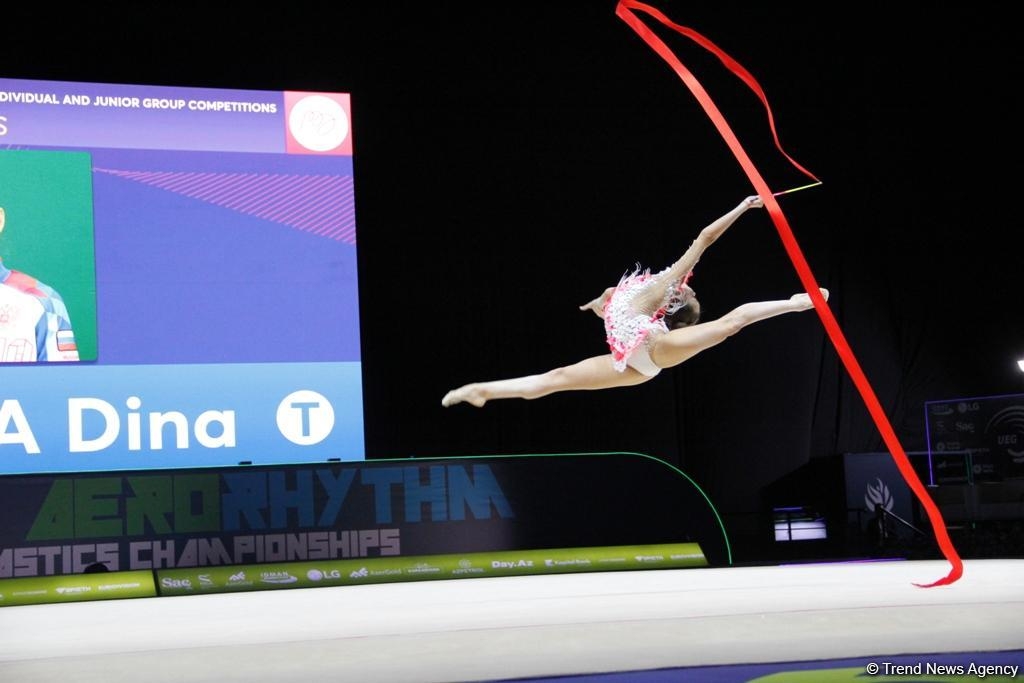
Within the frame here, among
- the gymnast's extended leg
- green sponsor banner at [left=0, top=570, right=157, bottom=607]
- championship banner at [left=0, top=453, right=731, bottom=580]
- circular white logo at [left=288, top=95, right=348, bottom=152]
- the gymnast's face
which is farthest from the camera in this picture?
the gymnast's extended leg

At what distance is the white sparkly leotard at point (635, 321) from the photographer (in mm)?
7809

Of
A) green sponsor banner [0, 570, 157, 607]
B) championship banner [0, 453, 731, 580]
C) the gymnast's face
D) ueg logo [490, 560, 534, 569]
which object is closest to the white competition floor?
green sponsor banner [0, 570, 157, 607]

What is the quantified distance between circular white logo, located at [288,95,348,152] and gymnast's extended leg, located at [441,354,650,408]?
2.14 m

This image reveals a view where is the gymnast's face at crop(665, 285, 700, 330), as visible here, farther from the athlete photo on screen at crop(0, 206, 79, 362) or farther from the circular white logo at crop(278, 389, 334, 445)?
the athlete photo on screen at crop(0, 206, 79, 362)

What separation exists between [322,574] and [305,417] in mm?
1108

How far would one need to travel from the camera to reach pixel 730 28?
10.6 metres

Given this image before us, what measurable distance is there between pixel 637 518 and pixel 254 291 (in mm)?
3180

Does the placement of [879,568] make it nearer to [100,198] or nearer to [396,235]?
[396,235]

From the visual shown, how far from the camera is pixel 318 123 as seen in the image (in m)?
8.55

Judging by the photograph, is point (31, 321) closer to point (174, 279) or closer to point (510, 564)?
point (174, 279)

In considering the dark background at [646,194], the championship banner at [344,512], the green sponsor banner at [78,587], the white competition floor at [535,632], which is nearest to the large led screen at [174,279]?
the championship banner at [344,512]

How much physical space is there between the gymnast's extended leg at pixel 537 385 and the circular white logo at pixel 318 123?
214 centimetres

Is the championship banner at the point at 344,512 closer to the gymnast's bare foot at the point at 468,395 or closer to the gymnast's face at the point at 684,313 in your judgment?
the gymnast's face at the point at 684,313

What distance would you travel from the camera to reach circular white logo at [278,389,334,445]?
8172mm
